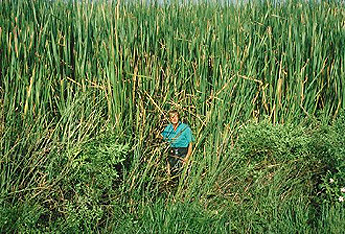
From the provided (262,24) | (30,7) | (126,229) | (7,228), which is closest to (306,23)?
(262,24)

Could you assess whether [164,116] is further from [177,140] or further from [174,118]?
[177,140]

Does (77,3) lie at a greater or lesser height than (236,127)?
greater

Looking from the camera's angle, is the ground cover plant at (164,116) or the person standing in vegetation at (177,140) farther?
the person standing in vegetation at (177,140)

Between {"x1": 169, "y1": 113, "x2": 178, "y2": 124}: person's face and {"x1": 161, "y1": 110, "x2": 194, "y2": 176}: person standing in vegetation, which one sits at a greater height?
{"x1": 169, "y1": 113, "x2": 178, "y2": 124}: person's face

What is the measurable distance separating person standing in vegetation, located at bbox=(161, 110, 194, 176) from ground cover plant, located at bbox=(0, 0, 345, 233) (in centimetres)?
9

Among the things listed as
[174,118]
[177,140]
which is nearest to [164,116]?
[174,118]

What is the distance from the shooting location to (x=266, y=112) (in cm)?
624

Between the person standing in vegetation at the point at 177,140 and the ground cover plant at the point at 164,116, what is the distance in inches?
3.7

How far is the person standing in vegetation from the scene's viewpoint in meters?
5.51

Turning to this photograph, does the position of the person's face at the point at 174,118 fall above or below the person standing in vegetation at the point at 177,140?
above

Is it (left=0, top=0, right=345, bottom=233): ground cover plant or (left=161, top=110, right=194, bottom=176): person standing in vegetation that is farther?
(left=161, top=110, right=194, bottom=176): person standing in vegetation

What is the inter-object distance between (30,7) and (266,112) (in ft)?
8.25

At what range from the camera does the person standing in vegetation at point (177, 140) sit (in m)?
5.51

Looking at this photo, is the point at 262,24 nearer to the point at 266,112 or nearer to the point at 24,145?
the point at 266,112
